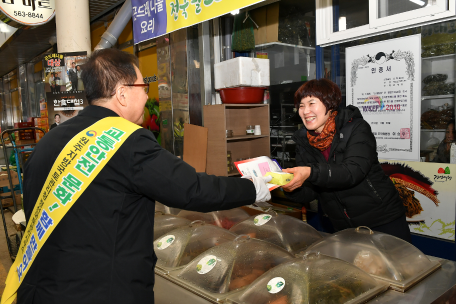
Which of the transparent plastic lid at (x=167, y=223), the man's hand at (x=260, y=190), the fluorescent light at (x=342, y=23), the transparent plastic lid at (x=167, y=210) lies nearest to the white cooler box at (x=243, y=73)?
the fluorescent light at (x=342, y=23)

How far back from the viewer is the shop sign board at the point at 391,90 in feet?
9.95

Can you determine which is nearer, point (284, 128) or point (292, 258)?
point (292, 258)

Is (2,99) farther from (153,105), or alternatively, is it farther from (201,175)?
(201,175)

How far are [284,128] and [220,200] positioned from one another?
335cm

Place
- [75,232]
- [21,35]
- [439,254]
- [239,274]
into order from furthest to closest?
[21,35] < [439,254] < [239,274] < [75,232]

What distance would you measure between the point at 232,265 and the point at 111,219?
1.84ft

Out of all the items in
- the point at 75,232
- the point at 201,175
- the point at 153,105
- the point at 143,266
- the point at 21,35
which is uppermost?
the point at 21,35

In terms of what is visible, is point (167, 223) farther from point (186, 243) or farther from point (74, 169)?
point (74, 169)

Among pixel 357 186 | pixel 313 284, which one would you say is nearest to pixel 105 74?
pixel 313 284

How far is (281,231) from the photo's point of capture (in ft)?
5.70

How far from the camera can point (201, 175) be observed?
1275mm

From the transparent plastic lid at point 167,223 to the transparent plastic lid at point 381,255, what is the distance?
0.77 meters

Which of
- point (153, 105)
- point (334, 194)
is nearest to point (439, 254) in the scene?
point (334, 194)

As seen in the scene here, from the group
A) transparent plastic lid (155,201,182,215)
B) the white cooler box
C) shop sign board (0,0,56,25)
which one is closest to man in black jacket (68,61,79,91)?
shop sign board (0,0,56,25)
